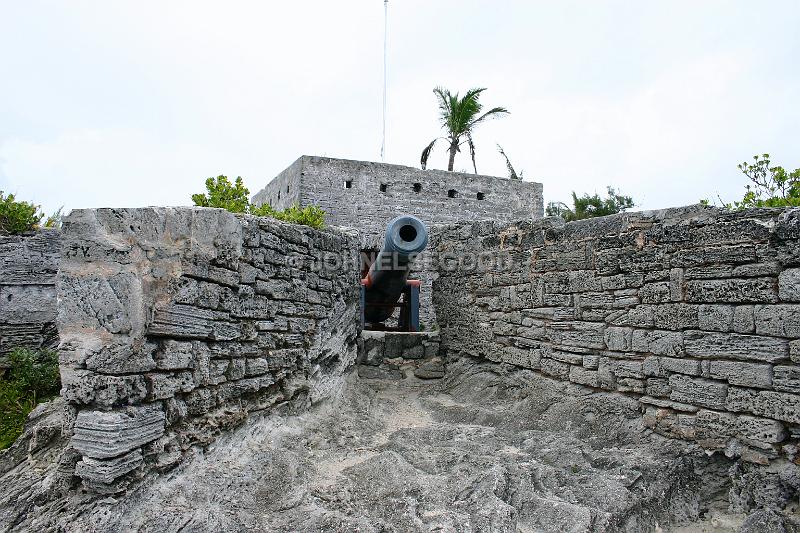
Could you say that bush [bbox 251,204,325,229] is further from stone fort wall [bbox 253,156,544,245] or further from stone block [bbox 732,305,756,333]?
stone fort wall [bbox 253,156,544,245]

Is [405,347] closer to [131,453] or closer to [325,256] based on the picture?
[325,256]

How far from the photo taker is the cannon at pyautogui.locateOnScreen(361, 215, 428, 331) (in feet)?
17.8

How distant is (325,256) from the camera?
5070 mm

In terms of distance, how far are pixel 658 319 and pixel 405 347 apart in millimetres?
3194

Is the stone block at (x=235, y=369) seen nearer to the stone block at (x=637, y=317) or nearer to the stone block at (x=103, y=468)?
the stone block at (x=103, y=468)

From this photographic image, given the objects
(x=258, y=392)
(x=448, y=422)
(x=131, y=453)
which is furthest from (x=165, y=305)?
(x=448, y=422)

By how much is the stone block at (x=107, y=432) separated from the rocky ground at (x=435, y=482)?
26 centimetres

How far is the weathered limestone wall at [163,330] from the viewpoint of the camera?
298cm

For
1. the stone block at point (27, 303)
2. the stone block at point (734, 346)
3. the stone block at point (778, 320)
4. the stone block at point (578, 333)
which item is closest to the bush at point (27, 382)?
the stone block at point (27, 303)

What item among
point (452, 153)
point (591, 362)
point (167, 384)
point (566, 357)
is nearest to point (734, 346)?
point (591, 362)

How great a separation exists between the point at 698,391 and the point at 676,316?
537 mm

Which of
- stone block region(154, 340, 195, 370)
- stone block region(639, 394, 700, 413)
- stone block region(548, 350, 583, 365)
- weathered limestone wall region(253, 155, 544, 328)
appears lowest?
stone block region(639, 394, 700, 413)

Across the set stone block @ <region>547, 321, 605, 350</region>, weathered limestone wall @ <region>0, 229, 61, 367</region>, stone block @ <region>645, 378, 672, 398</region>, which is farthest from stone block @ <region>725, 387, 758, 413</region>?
weathered limestone wall @ <region>0, 229, 61, 367</region>

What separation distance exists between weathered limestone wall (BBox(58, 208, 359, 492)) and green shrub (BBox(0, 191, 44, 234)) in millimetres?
4642
